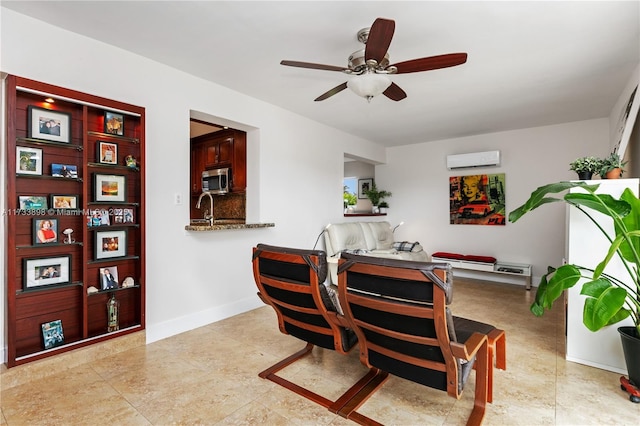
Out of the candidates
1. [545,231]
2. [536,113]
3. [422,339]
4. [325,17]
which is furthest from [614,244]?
[545,231]

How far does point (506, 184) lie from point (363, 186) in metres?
2.88

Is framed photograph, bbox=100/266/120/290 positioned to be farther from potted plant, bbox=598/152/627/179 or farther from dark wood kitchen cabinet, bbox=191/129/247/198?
potted plant, bbox=598/152/627/179

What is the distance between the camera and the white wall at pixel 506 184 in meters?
4.82

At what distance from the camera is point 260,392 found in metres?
2.07

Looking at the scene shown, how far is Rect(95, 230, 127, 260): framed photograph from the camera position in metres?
2.60

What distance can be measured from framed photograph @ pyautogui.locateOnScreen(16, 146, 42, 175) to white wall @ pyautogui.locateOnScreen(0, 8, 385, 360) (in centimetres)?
15

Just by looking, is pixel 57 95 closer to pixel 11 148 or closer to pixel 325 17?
pixel 11 148

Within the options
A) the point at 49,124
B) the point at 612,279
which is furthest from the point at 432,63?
the point at 49,124

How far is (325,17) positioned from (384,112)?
7.46ft

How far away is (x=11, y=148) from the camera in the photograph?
212 centimetres

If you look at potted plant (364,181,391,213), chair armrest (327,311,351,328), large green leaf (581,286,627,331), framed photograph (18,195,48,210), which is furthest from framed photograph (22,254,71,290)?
potted plant (364,181,391,213)

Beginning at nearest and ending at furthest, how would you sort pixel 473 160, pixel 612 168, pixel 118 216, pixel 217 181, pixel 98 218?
pixel 612 168
pixel 98 218
pixel 118 216
pixel 217 181
pixel 473 160

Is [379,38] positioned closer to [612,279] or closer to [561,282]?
[561,282]

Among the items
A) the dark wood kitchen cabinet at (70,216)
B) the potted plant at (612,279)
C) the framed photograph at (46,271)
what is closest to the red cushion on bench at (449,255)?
the potted plant at (612,279)
